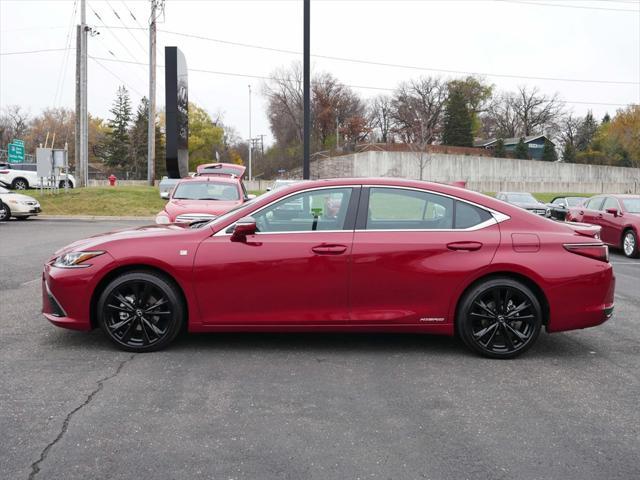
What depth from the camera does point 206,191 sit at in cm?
1256

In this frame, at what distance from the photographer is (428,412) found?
391 centimetres

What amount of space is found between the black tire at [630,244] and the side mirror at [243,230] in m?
11.6

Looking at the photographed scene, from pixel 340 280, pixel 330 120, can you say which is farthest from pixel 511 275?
pixel 330 120

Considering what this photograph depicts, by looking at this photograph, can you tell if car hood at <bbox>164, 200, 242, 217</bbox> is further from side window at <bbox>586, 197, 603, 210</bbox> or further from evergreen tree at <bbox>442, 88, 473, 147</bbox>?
evergreen tree at <bbox>442, 88, 473, 147</bbox>

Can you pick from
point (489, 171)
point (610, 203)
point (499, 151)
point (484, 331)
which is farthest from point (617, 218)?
point (499, 151)

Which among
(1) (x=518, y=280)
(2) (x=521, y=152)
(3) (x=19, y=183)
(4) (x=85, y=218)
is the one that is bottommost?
(4) (x=85, y=218)

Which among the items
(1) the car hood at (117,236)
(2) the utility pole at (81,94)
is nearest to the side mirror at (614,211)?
(1) the car hood at (117,236)

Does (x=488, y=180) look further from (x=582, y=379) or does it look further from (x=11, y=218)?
(x=582, y=379)

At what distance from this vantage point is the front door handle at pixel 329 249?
499 cm

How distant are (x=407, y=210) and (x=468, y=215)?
53cm

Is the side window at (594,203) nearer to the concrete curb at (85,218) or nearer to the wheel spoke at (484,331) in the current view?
the wheel spoke at (484,331)

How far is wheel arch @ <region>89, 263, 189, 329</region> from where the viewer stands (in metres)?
5.07

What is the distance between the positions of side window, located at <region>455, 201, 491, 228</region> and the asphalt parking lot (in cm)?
115

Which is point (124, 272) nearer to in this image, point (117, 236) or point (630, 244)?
point (117, 236)
